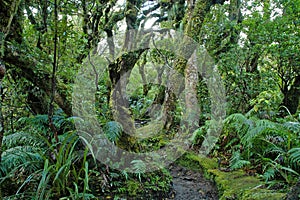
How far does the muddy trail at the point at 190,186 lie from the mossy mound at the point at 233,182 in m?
0.12

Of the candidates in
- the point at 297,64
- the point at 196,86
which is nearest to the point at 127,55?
the point at 196,86

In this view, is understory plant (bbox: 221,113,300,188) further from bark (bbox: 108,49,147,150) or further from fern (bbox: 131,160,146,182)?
bark (bbox: 108,49,147,150)

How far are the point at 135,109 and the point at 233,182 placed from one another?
6860mm

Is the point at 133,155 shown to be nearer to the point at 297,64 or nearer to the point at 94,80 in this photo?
the point at 94,80

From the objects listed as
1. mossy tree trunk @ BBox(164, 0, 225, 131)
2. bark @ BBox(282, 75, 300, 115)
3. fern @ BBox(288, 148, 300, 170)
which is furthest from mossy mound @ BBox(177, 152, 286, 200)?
bark @ BBox(282, 75, 300, 115)

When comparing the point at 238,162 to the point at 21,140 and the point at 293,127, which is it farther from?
the point at 21,140

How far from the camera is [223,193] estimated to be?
338cm

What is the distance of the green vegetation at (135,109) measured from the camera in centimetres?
286

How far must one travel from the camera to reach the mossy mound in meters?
2.77

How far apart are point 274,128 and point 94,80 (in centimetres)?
384

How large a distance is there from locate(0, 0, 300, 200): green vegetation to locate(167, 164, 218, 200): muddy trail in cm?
14

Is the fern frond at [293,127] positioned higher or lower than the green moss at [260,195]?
higher

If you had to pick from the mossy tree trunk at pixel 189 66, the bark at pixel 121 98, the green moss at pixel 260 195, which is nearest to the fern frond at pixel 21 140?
the bark at pixel 121 98

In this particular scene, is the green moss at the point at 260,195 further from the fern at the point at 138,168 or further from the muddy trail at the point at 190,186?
the fern at the point at 138,168
